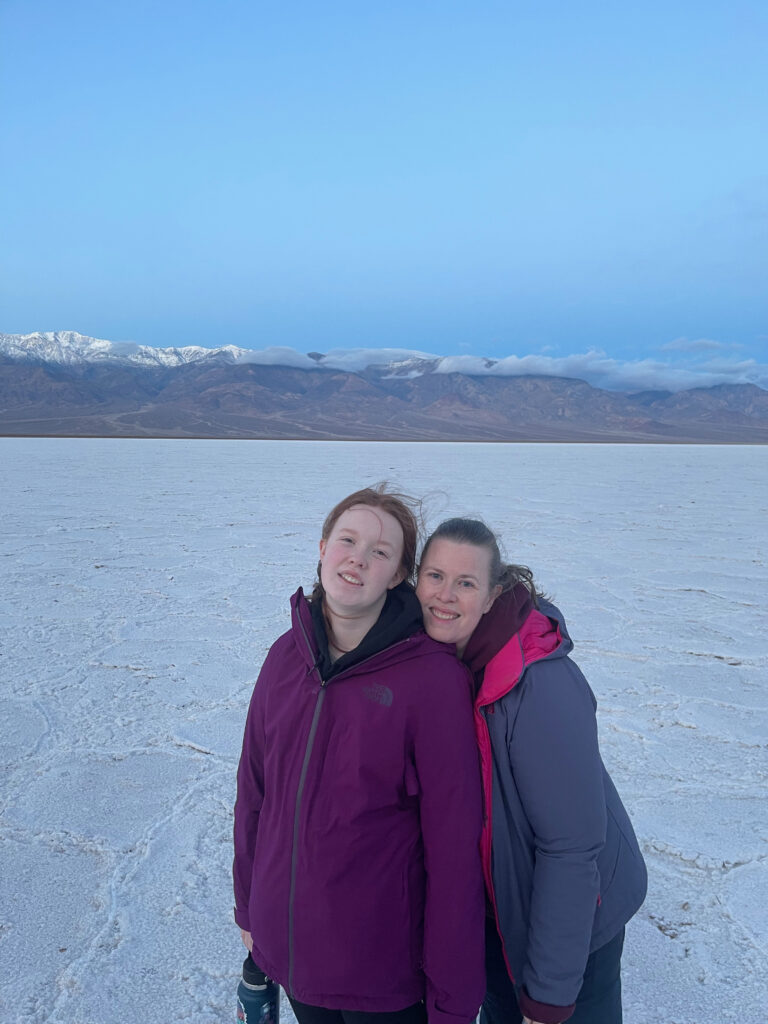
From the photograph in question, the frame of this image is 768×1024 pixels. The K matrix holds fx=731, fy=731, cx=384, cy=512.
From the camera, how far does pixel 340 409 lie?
13300 cm

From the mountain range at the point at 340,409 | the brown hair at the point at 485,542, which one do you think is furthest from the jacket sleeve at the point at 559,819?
the mountain range at the point at 340,409

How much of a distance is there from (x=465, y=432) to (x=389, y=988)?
115 metres

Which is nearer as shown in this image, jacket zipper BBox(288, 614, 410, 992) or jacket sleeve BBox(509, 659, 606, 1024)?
jacket sleeve BBox(509, 659, 606, 1024)

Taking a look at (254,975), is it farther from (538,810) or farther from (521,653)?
(521,653)

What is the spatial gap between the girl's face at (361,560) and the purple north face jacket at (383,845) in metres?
0.12

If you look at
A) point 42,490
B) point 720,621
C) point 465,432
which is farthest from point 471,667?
point 465,432

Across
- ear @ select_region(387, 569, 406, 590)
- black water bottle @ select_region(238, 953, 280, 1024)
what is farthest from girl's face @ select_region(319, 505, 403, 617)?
black water bottle @ select_region(238, 953, 280, 1024)

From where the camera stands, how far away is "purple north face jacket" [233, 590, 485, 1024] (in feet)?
3.75

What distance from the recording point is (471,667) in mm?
1204

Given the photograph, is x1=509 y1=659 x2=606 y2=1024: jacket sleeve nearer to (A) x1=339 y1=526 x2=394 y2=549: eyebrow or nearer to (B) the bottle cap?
(A) x1=339 y1=526 x2=394 y2=549: eyebrow

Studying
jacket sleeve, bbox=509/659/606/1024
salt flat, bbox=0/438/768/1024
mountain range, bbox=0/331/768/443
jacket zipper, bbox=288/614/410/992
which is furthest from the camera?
mountain range, bbox=0/331/768/443

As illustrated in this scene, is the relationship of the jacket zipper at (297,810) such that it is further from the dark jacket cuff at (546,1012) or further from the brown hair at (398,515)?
the dark jacket cuff at (546,1012)

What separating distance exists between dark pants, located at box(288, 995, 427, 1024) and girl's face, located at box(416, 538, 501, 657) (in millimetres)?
599

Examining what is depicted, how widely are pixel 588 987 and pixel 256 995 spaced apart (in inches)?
24.1
